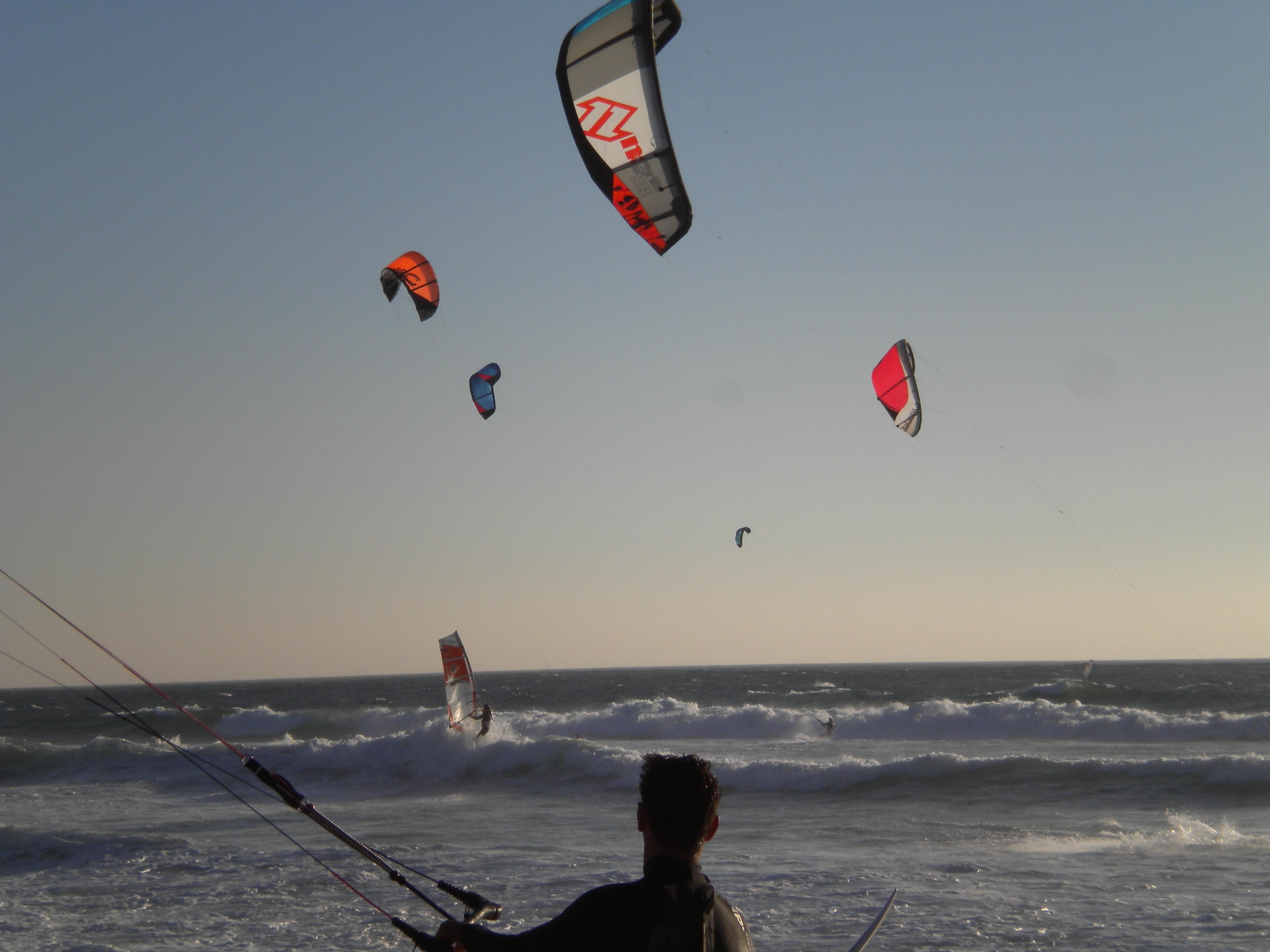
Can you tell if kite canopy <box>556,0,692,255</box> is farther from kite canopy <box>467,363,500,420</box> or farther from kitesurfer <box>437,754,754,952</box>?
kite canopy <box>467,363,500,420</box>

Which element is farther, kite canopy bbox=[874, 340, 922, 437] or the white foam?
kite canopy bbox=[874, 340, 922, 437]

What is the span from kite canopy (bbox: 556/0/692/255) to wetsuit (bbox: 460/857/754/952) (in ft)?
17.3

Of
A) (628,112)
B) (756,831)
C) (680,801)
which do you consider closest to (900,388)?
(756,831)

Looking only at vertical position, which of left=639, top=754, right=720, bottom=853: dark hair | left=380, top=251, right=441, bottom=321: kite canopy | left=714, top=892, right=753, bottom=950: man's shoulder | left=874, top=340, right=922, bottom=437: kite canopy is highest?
left=380, top=251, right=441, bottom=321: kite canopy

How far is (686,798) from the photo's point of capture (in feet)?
6.32

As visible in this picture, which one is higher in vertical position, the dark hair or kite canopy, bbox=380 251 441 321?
kite canopy, bbox=380 251 441 321

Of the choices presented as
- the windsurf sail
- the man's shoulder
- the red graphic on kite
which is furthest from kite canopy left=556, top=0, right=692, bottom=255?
the windsurf sail

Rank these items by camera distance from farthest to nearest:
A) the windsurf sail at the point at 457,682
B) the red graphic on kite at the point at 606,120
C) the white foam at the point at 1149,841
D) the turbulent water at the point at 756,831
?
the windsurf sail at the point at 457,682
the white foam at the point at 1149,841
the turbulent water at the point at 756,831
the red graphic on kite at the point at 606,120

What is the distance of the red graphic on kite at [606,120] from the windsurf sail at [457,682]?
14476 millimetres

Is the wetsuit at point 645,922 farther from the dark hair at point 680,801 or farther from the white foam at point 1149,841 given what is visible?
the white foam at point 1149,841

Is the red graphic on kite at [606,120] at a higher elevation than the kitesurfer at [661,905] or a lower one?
higher

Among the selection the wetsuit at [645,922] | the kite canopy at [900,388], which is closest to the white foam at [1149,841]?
the kite canopy at [900,388]

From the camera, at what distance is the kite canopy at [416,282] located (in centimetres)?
1476

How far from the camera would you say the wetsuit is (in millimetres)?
1833
